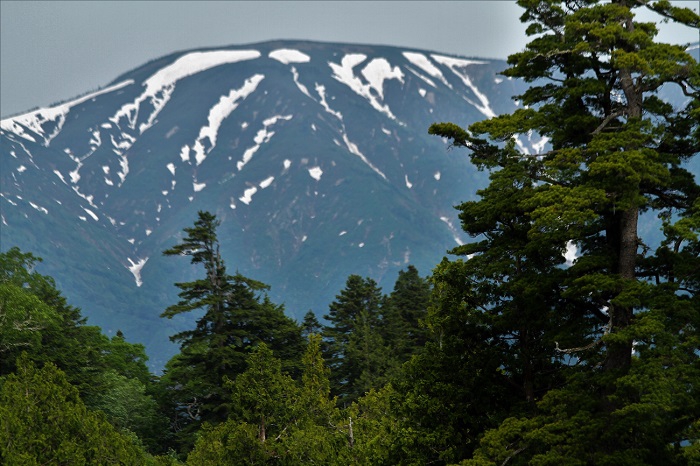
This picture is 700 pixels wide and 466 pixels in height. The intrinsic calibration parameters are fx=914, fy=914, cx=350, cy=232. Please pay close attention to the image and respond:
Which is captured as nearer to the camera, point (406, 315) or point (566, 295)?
point (566, 295)

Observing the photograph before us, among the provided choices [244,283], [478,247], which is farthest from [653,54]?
[244,283]

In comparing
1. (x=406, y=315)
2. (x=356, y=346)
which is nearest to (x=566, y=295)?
(x=356, y=346)

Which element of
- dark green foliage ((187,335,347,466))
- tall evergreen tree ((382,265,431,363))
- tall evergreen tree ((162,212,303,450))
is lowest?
dark green foliage ((187,335,347,466))

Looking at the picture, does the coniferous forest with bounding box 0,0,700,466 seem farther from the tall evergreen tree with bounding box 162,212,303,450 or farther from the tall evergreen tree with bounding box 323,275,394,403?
the tall evergreen tree with bounding box 323,275,394,403

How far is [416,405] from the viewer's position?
871 inches

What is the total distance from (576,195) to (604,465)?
5245mm

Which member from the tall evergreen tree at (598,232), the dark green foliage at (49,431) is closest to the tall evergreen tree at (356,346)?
the dark green foliage at (49,431)

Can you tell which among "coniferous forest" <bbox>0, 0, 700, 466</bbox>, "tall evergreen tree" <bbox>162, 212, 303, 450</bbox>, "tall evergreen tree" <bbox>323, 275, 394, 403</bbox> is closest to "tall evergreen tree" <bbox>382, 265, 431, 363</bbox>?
"tall evergreen tree" <bbox>323, 275, 394, 403</bbox>

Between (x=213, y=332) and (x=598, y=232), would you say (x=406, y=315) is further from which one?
(x=598, y=232)

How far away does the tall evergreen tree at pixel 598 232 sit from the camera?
17359 mm

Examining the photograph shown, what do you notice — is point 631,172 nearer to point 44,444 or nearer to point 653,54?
point 653,54

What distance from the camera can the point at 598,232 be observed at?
20281 mm

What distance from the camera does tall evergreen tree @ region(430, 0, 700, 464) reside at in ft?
57.0

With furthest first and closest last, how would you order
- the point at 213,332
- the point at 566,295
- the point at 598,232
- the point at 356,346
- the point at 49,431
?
the point at 356,346, the point at 213,332, the point at 49,431, the point at 598,232, the point at 566,295
